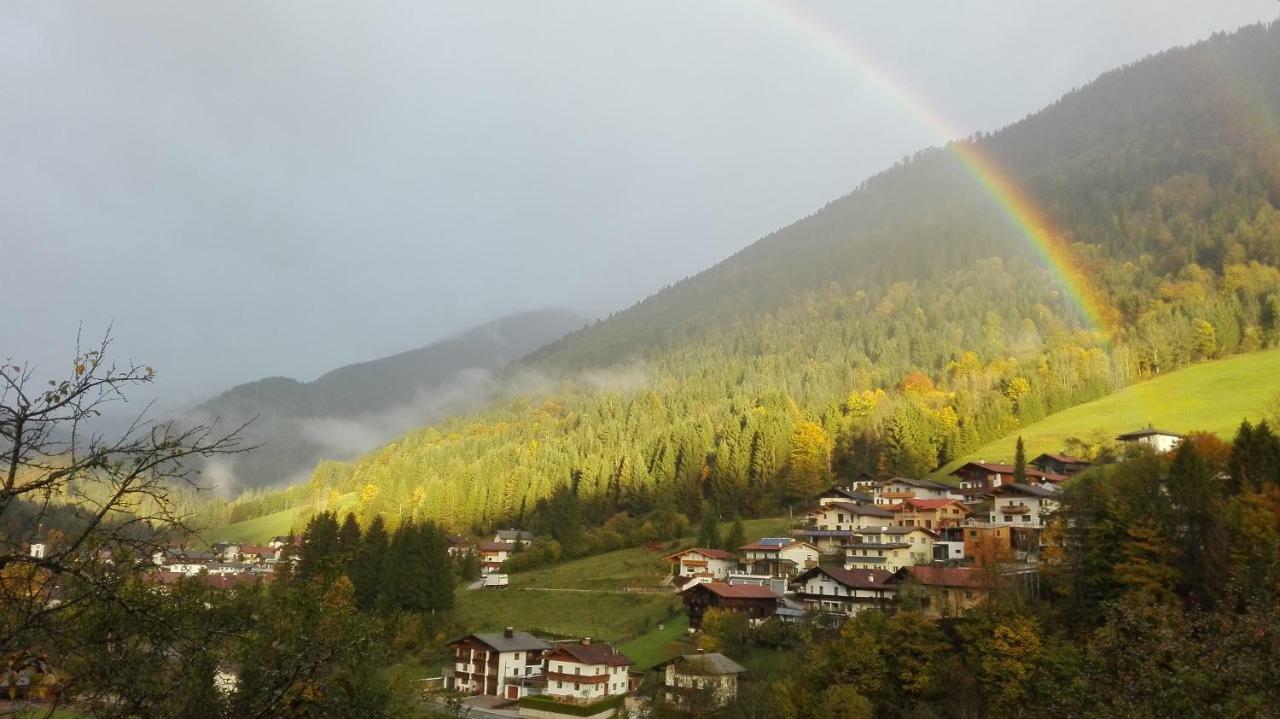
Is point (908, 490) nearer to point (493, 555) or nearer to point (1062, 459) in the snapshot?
point (1062, 459)

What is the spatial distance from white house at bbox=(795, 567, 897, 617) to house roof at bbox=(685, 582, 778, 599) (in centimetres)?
277

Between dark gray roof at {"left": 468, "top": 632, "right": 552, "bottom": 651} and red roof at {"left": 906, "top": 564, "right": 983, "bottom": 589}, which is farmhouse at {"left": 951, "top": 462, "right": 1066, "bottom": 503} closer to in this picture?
red roof at {"left": 906, "top": 564, "right": 983, "bottom": 589}

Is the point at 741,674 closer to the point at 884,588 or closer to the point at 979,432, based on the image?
the point at 884,588

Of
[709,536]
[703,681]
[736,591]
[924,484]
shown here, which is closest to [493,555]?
[709,536]

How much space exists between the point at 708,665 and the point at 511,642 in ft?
60.3

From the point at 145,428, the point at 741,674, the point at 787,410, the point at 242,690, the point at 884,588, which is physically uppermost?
the point at 787,410

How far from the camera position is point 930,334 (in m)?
148

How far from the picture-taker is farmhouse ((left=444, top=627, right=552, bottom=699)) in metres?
52.5

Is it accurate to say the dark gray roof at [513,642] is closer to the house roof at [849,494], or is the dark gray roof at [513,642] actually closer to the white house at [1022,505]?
the white house at [1022,505]

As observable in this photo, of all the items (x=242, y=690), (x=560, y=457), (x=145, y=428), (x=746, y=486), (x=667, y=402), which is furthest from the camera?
(x=667, y=402)

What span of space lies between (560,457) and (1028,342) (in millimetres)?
82645

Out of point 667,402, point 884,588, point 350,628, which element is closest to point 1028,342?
point 667,402

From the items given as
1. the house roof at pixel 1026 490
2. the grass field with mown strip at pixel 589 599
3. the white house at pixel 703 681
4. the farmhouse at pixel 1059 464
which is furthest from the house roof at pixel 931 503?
the white house at pixel 703 681

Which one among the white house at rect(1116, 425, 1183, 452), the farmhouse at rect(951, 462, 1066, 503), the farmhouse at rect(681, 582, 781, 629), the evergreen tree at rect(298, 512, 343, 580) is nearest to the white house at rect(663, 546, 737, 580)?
the farmhouse at rect(681, 582, 781, 629)
